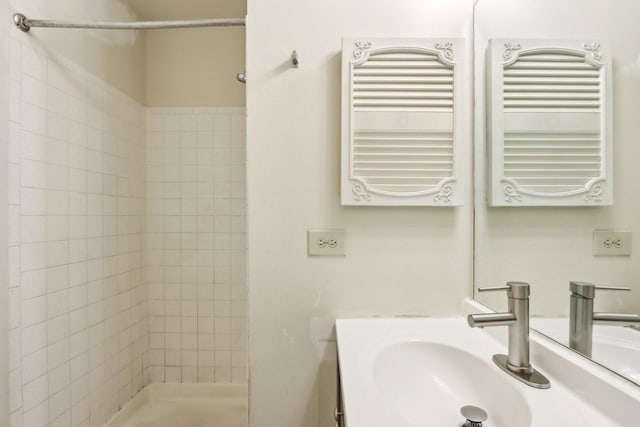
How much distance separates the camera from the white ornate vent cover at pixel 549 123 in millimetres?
709

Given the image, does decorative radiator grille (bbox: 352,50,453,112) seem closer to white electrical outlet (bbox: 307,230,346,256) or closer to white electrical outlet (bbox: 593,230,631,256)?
white electrical outlet (bbox: 307,230,346,256)

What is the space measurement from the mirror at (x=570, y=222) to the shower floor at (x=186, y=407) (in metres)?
1.55

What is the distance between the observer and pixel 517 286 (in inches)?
29.8

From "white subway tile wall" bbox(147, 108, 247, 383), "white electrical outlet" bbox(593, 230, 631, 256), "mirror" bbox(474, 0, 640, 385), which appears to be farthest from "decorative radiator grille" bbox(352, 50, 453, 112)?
"white subway tile wall" bbox(147, 108, 247, 383)

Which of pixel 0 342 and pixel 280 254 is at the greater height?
pixel 280 254

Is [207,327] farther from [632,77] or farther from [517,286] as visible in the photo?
[632,77]

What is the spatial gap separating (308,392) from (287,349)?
0.18m

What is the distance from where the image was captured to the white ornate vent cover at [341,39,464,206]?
3.43 ft

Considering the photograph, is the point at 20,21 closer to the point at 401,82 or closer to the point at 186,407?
the point at 401,82

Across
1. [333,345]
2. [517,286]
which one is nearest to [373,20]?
[517,286]

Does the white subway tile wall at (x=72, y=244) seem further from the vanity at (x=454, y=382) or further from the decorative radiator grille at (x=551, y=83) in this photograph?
the decorative radiator grille at (x=551, y=83)

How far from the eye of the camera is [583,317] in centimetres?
69

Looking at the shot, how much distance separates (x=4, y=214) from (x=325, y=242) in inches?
45.4

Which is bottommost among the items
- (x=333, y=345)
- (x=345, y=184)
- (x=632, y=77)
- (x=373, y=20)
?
(x=333, y=345)
